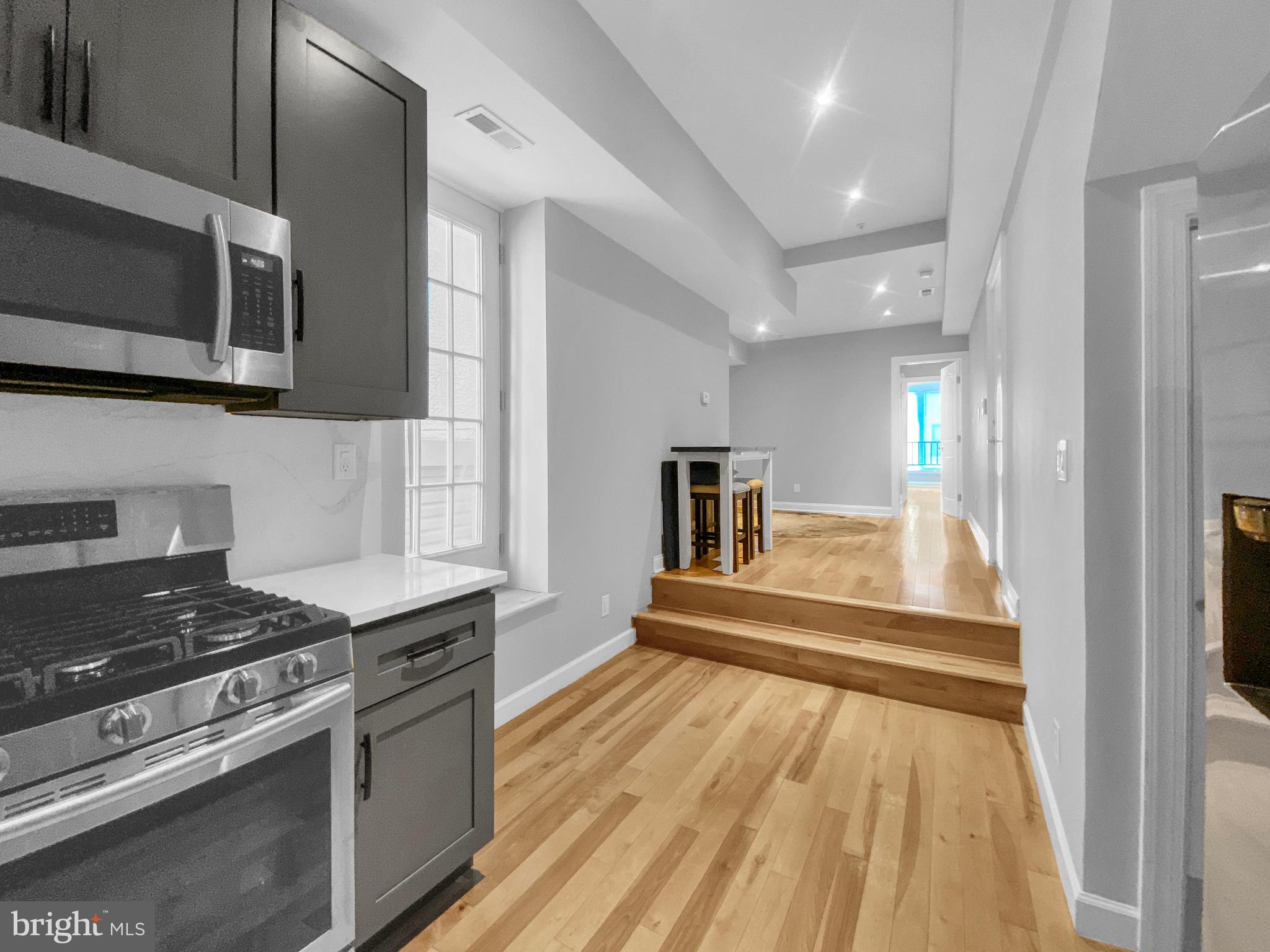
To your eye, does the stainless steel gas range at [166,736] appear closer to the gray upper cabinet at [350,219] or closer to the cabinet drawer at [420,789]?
the cabinet drawer at [420,789]

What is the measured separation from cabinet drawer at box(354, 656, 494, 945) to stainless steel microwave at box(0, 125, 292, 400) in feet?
2.81

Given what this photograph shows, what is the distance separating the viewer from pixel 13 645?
0.94 metres

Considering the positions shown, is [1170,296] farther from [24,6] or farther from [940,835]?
[24,6]

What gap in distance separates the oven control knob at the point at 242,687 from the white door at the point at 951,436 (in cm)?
689

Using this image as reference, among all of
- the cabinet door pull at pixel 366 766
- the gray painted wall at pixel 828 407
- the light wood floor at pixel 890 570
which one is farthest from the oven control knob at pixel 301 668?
the gray painted wall at pixel 828 407

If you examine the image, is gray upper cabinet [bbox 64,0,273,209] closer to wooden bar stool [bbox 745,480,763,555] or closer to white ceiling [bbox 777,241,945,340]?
wooden bar stool [bbox 745,480,763,555]

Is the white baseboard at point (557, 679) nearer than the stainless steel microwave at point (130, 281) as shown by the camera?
No

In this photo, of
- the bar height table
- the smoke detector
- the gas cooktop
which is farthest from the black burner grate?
the bar height table

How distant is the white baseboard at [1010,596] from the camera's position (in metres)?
2.88

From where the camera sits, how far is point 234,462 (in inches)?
61.6

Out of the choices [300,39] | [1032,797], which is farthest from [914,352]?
[300,39]

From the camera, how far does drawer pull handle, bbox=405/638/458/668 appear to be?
138 cm

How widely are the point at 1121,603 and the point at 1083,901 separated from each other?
78 centimetres

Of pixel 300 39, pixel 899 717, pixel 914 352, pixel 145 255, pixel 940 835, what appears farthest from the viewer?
pixel 914 352
